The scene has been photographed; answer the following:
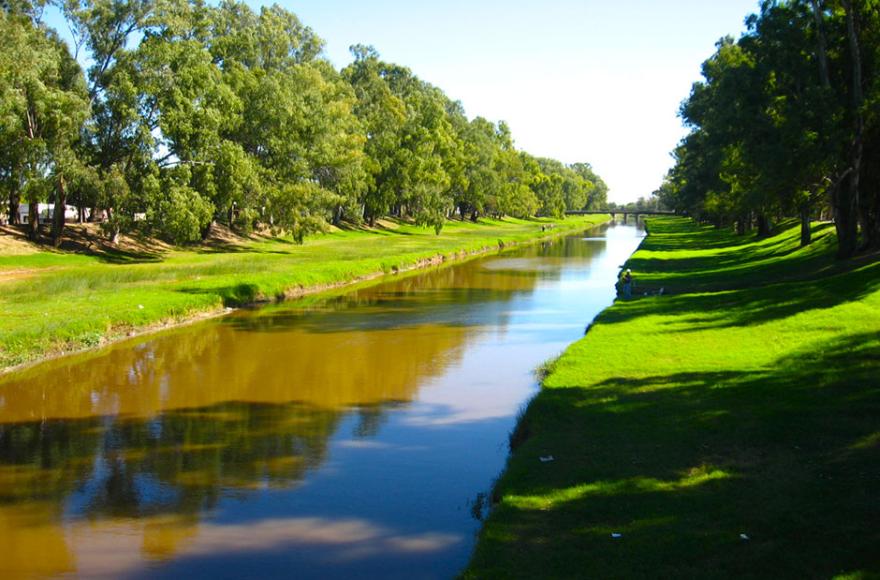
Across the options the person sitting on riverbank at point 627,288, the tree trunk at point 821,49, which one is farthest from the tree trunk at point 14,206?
the tree trunk at point 821,49

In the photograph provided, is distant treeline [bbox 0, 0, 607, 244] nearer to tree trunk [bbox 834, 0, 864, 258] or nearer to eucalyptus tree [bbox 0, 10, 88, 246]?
eucalyptus tree [bbox 0, 10, 88, 246]

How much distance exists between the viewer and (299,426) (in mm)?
15461

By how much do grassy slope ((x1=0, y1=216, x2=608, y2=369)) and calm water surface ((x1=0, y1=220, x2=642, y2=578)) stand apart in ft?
3.58

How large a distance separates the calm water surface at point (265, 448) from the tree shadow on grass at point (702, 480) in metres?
1.22

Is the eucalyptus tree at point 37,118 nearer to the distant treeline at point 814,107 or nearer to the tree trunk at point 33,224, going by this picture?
the tree trunk at point 33,224

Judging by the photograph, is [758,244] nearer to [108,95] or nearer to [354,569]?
[108,95]

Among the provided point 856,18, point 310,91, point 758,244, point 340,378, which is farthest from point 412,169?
point 340,378

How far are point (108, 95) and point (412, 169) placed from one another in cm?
3727

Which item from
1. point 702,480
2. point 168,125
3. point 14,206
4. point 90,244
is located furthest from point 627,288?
point 14,206

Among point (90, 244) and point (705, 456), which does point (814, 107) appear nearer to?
point (705, 456)

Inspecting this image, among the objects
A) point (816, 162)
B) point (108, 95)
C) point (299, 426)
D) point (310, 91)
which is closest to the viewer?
point (299, 426)

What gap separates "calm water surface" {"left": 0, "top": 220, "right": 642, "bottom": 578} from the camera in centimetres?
995

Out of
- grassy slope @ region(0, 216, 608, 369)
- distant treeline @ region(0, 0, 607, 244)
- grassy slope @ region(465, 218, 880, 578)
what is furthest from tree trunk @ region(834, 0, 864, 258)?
distant treeline @ region(0, 0, 607, 244)

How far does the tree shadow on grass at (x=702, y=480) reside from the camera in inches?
→ 310
